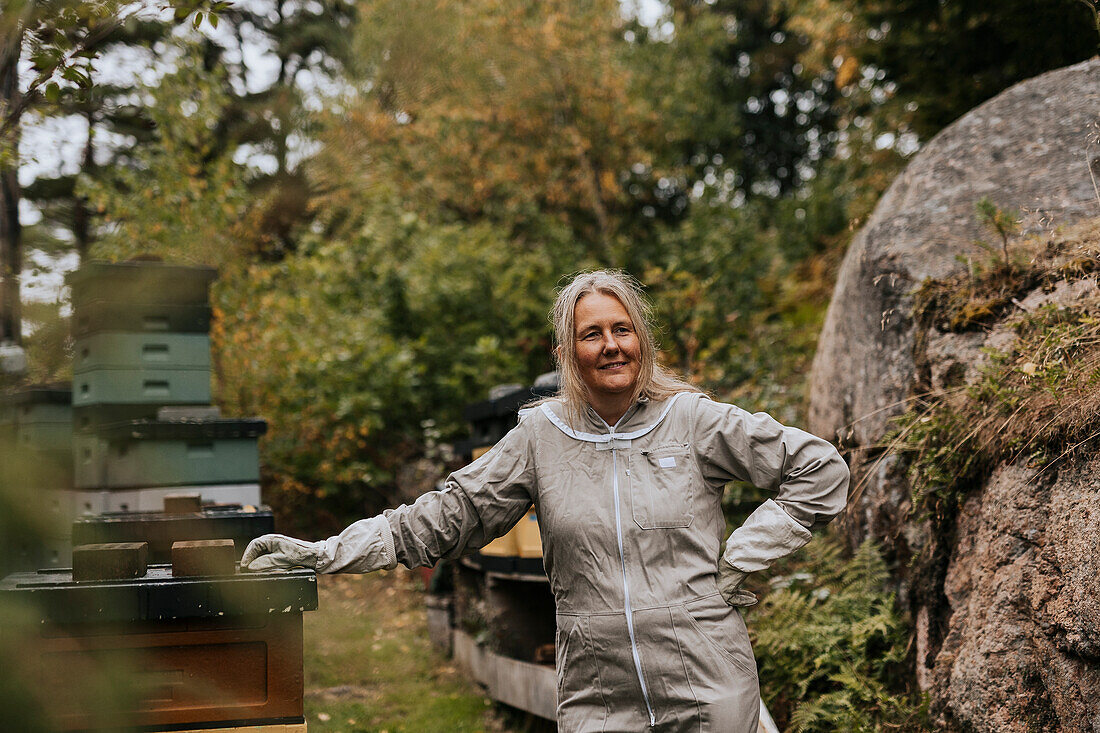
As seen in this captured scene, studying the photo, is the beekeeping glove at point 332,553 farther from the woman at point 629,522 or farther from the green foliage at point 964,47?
the green foliage at point 964,47

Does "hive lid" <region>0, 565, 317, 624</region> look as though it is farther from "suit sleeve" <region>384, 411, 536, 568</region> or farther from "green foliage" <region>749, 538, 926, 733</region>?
"green foliage" <region>749, 538, 926, 733</region>

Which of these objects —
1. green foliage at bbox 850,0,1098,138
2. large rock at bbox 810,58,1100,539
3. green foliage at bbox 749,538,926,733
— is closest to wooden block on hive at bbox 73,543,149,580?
green foliage at bbox 749,538,926,733

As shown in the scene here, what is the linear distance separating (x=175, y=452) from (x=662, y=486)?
3.22 metres

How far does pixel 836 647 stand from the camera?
13.4 feet

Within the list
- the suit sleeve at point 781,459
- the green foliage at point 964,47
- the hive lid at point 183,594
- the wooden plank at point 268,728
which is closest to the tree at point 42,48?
the hive lid at point 183,594

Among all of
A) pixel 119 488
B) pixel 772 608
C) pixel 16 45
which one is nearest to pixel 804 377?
pixel 772 608

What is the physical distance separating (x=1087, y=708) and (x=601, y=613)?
157 cm

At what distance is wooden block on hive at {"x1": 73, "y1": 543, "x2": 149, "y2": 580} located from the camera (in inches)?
95.0

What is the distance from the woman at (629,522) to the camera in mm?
2305

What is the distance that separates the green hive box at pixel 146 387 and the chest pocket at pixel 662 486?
2.87 meters

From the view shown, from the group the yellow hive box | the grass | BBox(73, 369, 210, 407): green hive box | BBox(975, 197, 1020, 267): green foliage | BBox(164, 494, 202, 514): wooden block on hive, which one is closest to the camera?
BBox(164, 494, 202, 514): wooden block on hive

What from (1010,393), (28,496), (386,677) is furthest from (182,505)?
(1010,393)

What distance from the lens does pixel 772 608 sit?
15.2 feet

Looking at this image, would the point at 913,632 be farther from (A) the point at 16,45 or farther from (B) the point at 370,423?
(B) the point at 370,423
